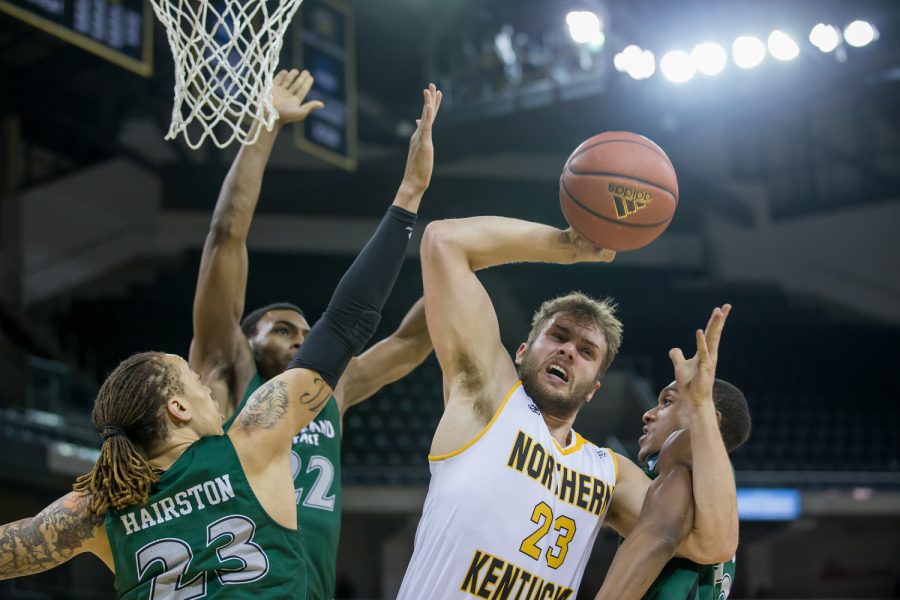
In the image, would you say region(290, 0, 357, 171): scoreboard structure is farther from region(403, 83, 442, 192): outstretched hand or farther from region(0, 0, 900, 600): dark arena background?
region(403, 83, 442, 192): outstretched hand

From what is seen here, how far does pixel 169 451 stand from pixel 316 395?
0.40m

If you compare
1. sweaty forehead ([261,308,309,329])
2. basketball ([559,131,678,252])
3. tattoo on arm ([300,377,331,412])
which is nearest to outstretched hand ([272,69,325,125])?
sweaty forehead ([261,308,309,329])

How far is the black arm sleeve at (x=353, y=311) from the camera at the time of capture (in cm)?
283

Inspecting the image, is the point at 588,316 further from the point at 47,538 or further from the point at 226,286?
the point at 47,538

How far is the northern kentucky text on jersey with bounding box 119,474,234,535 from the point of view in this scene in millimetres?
2611

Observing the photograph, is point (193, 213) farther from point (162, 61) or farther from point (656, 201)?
point (656, 201)

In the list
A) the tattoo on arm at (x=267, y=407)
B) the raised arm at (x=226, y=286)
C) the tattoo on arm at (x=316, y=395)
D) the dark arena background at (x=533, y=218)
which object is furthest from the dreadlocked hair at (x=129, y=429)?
the dark arena background at (x=533, y=218)

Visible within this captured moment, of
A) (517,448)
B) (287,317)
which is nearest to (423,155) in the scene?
(517,448)

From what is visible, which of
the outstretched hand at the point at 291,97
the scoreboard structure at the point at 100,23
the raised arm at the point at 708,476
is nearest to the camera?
the raised arm at the point at 708,476

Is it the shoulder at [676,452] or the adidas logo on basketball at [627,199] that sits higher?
the adidas logo on basketball at [627,199]

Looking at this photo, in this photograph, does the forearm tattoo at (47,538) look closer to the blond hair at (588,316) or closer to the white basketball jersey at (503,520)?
→ the white basketball jersey at (503,520)

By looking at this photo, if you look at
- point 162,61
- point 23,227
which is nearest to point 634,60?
point 162,61

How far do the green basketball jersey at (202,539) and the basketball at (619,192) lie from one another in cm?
123

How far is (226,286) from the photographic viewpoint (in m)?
3.80
